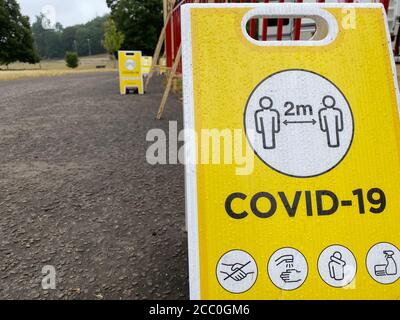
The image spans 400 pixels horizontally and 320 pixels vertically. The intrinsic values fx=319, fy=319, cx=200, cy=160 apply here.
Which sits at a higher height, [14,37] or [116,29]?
[116,29]

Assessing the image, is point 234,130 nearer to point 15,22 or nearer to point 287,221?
point 287,221

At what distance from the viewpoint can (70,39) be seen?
247 ft

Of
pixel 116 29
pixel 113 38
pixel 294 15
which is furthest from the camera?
pixel 116 29

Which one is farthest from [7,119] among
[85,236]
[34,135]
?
[85,236]

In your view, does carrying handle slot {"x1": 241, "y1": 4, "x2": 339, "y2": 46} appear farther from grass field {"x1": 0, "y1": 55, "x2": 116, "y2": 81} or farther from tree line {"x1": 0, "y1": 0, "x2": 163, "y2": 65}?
tree line {"x1": 0, "y1": 0, "x2": 163, "y2": 65}

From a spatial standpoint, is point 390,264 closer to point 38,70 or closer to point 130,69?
point 130,69

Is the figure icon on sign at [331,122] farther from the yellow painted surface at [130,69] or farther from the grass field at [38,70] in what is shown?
the grass field at [38,70]

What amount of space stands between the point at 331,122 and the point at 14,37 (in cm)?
4100

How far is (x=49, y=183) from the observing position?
227cm

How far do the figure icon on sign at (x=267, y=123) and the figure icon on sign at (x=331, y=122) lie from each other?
145 millimetres

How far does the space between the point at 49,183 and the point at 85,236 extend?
0.87 metres

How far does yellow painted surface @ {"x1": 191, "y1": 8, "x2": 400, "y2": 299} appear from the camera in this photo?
0.91 metres

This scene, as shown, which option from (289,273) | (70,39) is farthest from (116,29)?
(70,39)

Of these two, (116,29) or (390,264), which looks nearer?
(390,264)
